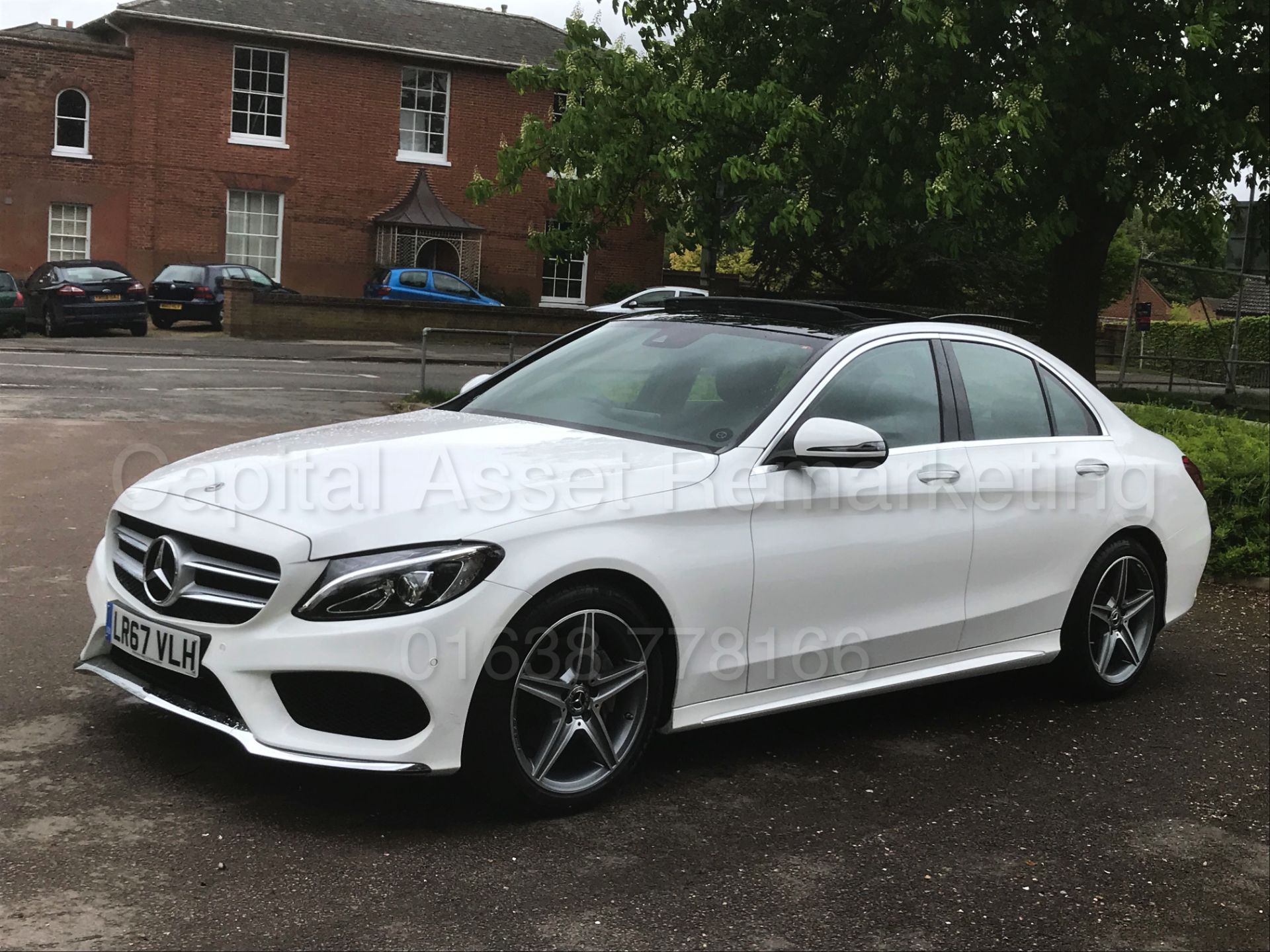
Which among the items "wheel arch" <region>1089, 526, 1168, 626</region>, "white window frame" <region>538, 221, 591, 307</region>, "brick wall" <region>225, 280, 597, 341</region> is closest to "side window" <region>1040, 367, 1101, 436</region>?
"wheel arch" <region>1089, 526, 1168, 626</region>

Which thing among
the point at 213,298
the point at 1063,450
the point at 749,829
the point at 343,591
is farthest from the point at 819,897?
the point at 213,298

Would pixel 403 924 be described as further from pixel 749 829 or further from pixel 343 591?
pixel 749 829

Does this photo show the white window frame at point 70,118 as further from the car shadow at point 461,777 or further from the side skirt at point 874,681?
the side skirt at point 874,681

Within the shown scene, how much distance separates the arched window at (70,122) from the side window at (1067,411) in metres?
33.6

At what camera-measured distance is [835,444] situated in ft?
16.4

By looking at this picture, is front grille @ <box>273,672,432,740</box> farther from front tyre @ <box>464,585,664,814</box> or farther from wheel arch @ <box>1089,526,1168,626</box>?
wheel arch @ <box>1089,526,1168,626</box>

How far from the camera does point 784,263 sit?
3869 cm

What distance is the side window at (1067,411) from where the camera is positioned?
6449 millimetres

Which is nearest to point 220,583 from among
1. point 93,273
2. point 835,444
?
point 835,444

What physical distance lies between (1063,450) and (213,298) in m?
28.3

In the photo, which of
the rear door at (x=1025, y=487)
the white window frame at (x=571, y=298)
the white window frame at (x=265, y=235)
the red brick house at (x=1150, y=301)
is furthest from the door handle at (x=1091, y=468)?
the red brick house at (x=1150, y=301)

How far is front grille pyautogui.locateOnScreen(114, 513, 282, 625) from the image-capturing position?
14.1 ft

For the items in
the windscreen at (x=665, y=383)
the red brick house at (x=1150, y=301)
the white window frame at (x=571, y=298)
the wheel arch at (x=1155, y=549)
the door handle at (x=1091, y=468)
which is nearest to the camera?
the windscreen at (x=665, y=383)

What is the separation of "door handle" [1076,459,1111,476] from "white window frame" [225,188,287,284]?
3254cm
